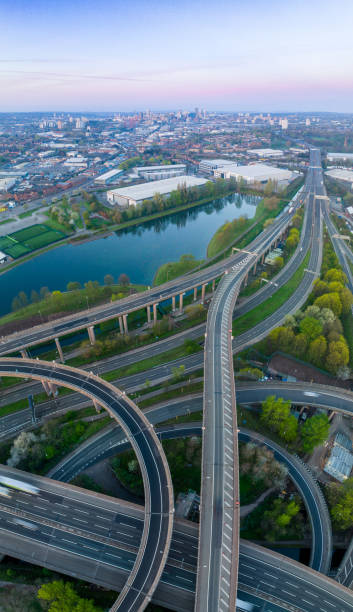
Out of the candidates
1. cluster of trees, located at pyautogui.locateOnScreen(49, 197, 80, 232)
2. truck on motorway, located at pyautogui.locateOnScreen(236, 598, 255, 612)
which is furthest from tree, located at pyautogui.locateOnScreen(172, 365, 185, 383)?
cluster of trees, located at pyautogui.locateOnScreen(49, 197, 80, 232)

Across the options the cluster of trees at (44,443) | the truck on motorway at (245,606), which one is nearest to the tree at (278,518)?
the truck on motorway at (245,606)

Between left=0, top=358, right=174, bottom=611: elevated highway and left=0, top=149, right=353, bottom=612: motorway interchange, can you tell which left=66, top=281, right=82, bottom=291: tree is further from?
left=0, top=149, right=353, bottom=612: motorway interchange

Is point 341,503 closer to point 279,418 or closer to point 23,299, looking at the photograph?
point 279,418

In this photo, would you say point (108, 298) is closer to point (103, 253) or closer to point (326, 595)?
point (103, 253)

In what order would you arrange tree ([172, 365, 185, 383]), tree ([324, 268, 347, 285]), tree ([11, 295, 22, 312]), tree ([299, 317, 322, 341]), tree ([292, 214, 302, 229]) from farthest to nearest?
tree ([292, 214, 302, 229])
tree ([324, 268, 347, 285])
tree ([11, 295, 22, 312])
tree ([299, 317, 322, 341])
tree ([172, 365, 185, 383])

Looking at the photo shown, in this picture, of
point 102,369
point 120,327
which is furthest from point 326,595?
point 120,327

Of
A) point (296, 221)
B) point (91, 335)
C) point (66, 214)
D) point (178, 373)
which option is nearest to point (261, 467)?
point (178, 373)
